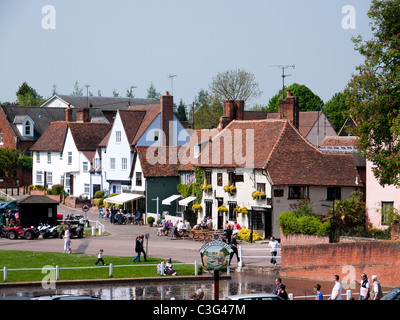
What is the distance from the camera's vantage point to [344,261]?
33.9 meters

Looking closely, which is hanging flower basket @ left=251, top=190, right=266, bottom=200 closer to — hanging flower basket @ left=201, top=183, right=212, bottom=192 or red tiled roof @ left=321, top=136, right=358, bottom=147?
hanging flower basket @ left=201, top=183, right=212, bottom=192

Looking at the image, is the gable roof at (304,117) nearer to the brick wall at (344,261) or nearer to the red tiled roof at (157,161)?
the red tiled roof at (157,161)

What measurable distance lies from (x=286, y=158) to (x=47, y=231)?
691 inches

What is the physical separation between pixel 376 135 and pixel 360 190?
14.8m

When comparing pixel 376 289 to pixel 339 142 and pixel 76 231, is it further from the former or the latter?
pixel 339 142

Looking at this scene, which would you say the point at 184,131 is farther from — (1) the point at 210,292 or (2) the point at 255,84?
(1) the point at 210,292

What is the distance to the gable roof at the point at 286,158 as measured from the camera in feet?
160

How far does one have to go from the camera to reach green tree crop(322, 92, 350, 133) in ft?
368

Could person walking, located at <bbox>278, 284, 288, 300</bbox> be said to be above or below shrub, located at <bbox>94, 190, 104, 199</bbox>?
below

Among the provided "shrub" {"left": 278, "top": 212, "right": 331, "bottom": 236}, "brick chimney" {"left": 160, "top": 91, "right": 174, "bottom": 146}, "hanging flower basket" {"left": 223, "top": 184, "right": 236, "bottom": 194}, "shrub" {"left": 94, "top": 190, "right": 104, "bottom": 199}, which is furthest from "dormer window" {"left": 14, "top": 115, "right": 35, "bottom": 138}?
"shrub" {"left": 278, "top": 212, "right": 331, "bottom": 236}

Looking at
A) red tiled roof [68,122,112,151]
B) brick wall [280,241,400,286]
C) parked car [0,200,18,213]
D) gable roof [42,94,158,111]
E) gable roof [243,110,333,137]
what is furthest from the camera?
gable roof [42,94,158,111]

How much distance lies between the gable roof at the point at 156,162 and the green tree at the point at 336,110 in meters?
52.9

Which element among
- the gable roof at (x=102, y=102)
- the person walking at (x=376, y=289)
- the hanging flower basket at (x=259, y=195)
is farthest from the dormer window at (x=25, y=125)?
the person walking at (x=376, y=289)

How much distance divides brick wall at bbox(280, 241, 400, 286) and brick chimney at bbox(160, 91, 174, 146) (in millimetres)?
34501
